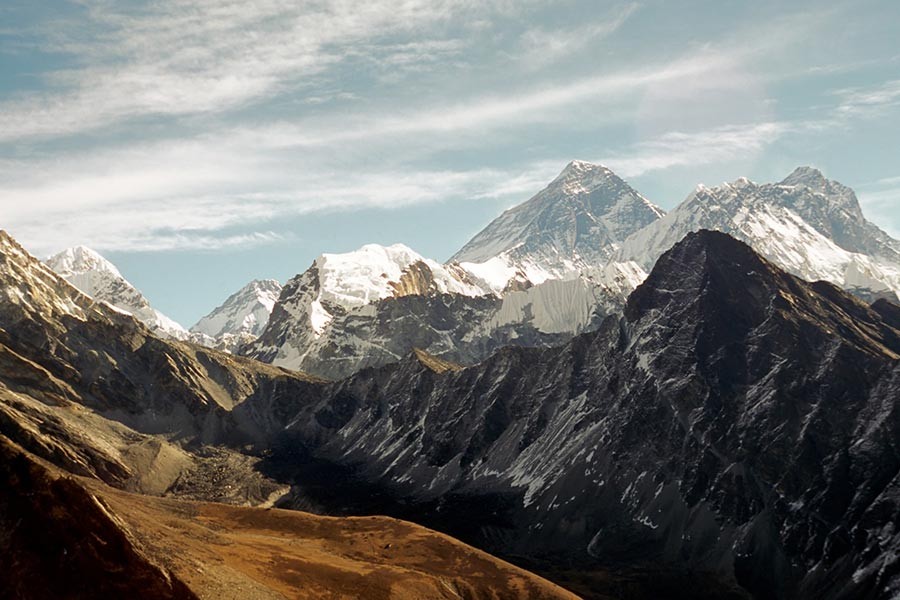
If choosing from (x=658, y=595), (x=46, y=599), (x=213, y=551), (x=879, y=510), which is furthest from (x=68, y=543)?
(x=879, y=510)

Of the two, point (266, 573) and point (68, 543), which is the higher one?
point (68, 543)

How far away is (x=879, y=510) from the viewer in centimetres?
19525

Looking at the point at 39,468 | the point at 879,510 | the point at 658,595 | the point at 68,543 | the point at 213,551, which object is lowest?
the point at 658,595

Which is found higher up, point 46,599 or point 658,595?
point 46,599

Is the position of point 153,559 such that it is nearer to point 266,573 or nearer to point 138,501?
point 266,573

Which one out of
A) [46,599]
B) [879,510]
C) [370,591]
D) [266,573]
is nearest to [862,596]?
[879,510]

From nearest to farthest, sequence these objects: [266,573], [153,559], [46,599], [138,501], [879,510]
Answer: [46,599], [153,559], [266,573], [138,501], [879,510]

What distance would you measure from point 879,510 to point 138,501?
559 feet

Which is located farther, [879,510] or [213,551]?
[879,510]

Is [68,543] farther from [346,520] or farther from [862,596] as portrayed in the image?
[862,596]

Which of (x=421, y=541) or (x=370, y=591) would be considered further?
(x=421, y=541)

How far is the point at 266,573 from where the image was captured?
126 m

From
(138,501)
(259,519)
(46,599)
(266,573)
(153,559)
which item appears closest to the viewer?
(46,599)

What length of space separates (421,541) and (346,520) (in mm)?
22659
